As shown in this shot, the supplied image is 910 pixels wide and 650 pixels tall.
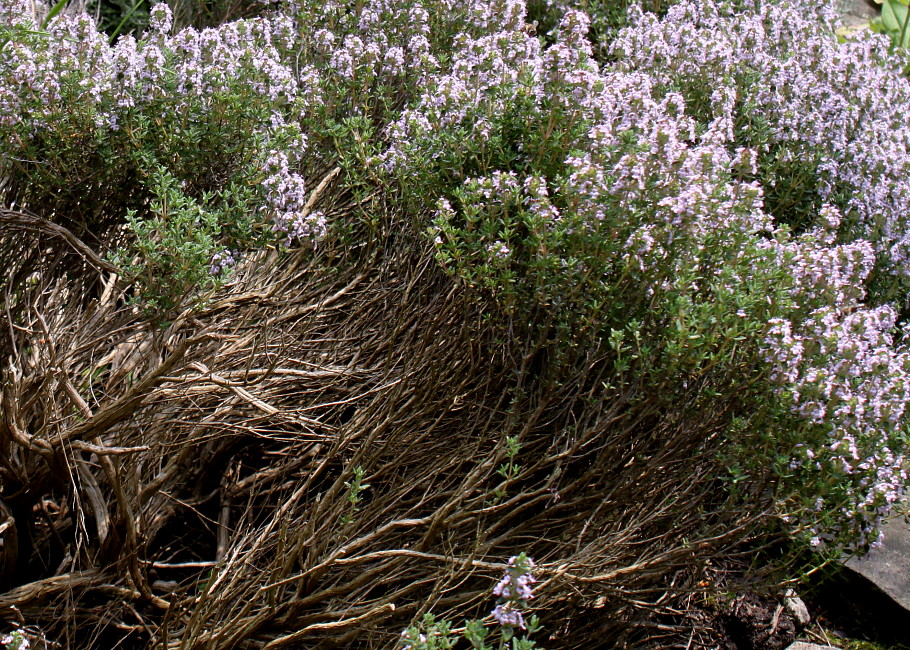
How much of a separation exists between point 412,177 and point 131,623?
1813 millimetres

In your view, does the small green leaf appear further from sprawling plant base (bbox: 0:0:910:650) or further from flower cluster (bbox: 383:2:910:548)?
flower cluster (bbox: 383:2:910:548)

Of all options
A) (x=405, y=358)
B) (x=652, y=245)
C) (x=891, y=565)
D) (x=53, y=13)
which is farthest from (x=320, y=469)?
(x=891, y=565)

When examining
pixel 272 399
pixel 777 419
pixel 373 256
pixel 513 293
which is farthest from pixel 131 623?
pixel 777 419

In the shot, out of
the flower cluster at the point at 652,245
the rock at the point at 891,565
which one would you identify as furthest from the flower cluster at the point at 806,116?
the rock at the point at 891,565

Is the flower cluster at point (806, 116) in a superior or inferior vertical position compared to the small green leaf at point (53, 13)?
inferior

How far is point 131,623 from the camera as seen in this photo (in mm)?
3186

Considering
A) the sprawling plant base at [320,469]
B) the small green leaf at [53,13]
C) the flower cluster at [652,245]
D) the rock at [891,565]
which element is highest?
the small green leaf at [53,13]

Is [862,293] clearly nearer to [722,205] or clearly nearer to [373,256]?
[722,205]

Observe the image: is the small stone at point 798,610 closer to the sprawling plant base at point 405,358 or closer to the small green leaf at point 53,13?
the sprawling plant base at point 405,358

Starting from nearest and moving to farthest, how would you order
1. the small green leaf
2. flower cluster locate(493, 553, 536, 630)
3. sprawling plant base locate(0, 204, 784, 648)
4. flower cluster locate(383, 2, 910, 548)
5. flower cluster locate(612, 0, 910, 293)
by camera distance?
flower cluster locate(493, 553, 536, 630)
flower cluster locate(383, 2, 910, 548)
sprawling plant base locate(0, 204, 784, 648)
the small green leaf
flower cluster locate(612, 0, 910, 293)

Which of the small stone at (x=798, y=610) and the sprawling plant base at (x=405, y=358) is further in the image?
the small stone at (x=798, y=610)

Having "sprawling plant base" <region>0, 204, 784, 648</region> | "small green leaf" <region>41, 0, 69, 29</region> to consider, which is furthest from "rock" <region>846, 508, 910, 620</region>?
"small green leaf" <region>41, 0, 69, 29</region>

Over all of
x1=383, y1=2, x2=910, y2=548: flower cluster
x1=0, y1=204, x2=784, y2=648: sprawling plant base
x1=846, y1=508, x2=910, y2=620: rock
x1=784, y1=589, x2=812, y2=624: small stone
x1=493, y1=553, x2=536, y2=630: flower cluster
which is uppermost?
x1=383, y1=2, x2=910, y2=548: flower cluster

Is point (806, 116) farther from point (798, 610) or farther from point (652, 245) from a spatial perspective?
point (798, 610)
